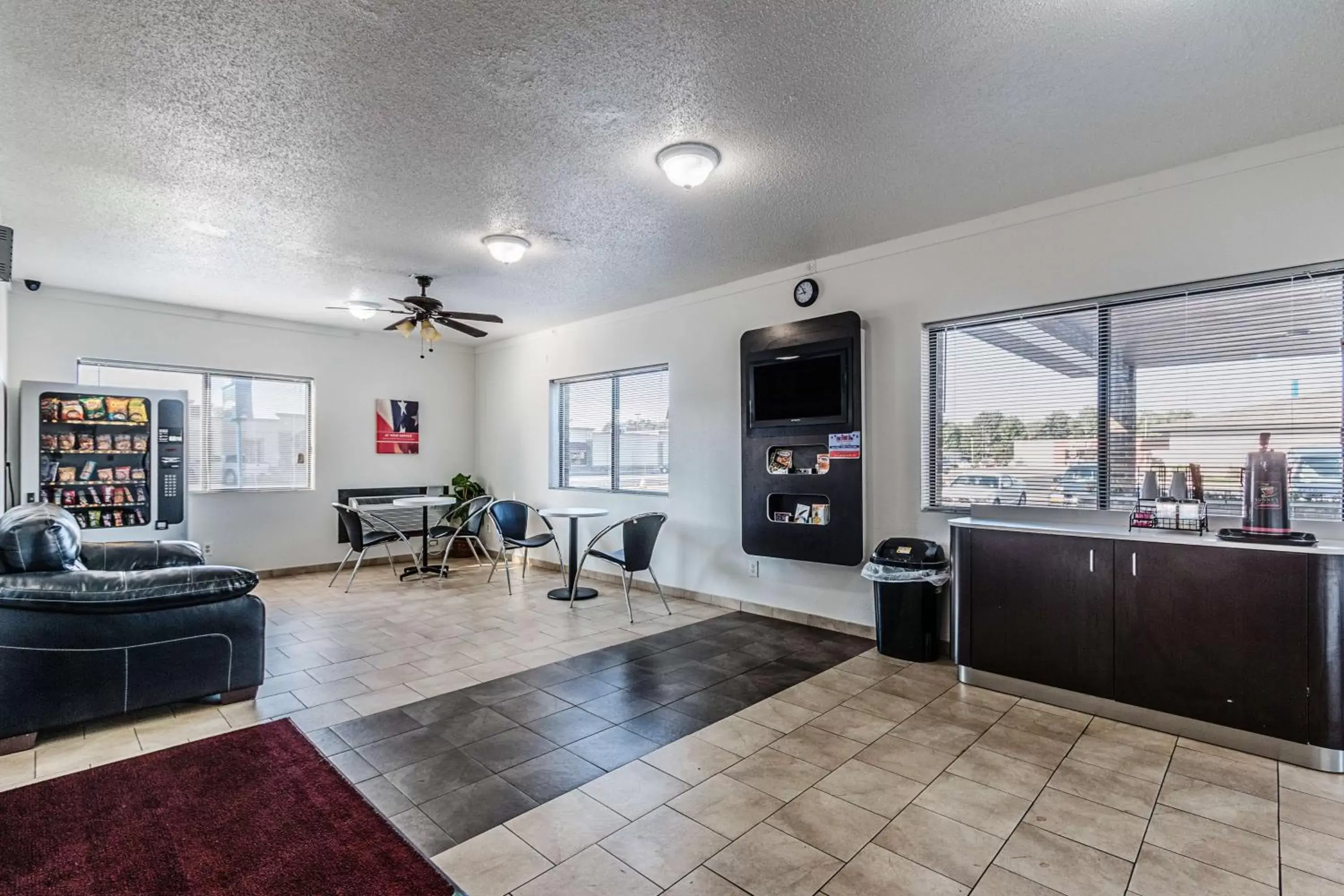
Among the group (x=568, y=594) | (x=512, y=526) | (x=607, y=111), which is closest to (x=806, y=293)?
(x=607, y=111)

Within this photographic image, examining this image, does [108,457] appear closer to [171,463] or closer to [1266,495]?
[171,463]

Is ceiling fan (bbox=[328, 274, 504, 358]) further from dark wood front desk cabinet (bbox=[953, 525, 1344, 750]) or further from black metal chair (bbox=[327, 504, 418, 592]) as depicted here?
dark wood front desk cabinet (bbox=[953, 525, 1344, 750])

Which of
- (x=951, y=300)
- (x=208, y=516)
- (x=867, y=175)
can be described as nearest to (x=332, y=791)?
(x=867, y=175)

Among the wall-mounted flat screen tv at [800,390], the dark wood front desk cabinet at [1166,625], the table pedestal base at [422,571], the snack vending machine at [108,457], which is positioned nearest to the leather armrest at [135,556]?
the snack vending machine at [108,457]

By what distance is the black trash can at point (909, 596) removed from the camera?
3857mm

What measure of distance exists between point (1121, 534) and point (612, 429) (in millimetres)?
4414

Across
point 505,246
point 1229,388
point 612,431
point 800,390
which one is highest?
point 505,246

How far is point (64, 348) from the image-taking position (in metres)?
5.50

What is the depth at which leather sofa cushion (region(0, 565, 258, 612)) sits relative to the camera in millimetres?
2717

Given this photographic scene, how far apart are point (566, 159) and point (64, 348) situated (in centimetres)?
523

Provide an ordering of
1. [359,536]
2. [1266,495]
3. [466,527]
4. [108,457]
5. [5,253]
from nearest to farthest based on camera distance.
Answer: [1266,495] < [5,253] < [108,457] < [359,536] < [466,527]

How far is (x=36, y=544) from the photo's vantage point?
9.29ft

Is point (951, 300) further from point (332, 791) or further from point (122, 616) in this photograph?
point (122, 616)

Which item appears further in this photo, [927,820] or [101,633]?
[101,633]
